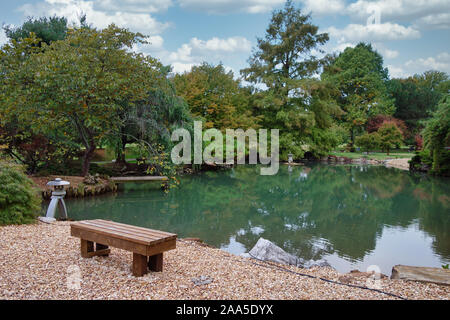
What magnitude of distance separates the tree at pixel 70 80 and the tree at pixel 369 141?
22.5 m

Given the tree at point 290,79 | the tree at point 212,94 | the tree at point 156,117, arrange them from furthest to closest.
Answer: the tree at point 290,79, the tree at point 212,94, the tree at point 156,117

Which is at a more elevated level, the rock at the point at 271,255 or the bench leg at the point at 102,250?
the bench leg at the point at 102,250

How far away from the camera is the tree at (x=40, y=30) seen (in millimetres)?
14977

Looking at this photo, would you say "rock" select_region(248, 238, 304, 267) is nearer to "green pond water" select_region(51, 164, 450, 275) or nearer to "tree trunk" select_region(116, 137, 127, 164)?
"green pond water" select_region(51, 164, 450, 275)

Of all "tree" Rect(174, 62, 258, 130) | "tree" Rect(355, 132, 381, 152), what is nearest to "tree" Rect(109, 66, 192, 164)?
"tree" Rect(174, 62, 258, 130)

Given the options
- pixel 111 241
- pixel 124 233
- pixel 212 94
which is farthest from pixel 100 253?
pixel 212 94

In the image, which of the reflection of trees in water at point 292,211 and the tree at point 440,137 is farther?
the tree at point 440,137

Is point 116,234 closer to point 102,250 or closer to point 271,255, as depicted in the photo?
point 102,250

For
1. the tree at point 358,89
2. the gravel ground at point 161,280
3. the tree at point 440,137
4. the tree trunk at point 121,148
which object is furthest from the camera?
the tree at point 358,89

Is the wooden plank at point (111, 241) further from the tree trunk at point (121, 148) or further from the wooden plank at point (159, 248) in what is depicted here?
the tree trunk at point (121, 148)

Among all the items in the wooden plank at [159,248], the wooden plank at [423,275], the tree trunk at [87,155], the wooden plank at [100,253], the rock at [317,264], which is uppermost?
the tree trunk at [87,155]

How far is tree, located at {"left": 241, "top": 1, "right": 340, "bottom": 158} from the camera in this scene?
21297 mm

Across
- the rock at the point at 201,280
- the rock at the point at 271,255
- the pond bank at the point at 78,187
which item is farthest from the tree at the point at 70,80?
the rock at the point at 201,280

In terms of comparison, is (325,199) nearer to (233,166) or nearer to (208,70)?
(233,166)
